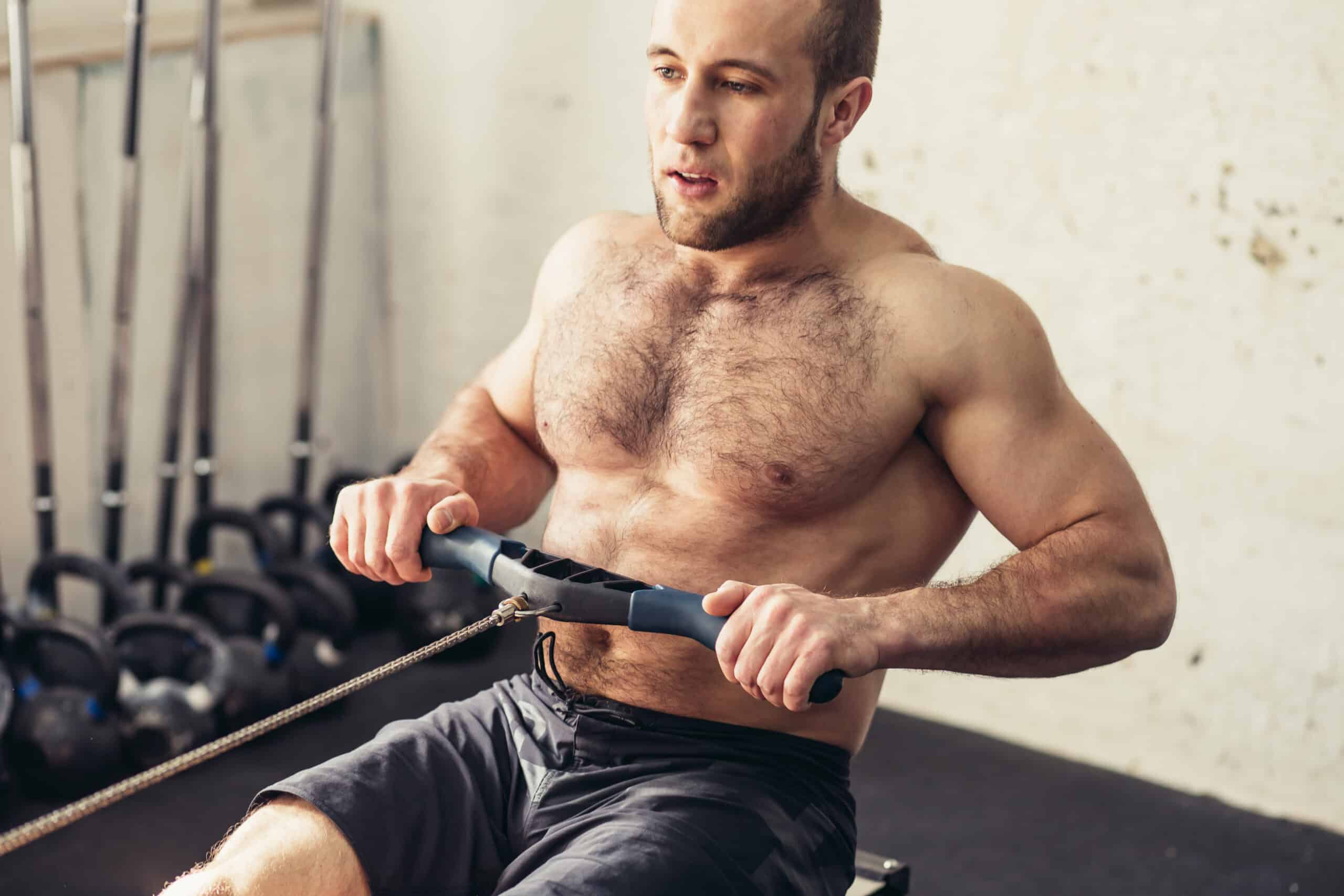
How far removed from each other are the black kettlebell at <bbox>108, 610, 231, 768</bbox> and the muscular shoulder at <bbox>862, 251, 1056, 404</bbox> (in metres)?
1.71

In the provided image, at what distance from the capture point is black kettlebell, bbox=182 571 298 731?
2.69 metres

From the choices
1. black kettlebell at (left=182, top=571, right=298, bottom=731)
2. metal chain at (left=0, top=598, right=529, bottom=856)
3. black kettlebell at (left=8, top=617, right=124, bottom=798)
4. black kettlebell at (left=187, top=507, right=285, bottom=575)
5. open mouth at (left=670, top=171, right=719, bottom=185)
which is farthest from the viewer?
black kettlebell at (left=187, top=507, right=285, bottom=575)

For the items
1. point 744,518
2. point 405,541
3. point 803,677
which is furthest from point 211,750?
point 744,518

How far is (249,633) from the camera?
2.92 metres

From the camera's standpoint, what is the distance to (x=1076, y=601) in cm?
138

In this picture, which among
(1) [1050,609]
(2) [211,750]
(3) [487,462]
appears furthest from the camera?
(3) [487,462]

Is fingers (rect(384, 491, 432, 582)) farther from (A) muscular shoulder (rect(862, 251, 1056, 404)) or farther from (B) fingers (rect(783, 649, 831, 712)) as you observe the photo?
(A) muscular shoulder (rect(862, 251, 1056, 404))

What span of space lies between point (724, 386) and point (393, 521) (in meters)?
0.40

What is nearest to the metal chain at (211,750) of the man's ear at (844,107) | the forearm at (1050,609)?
the forearm at (1050,609)

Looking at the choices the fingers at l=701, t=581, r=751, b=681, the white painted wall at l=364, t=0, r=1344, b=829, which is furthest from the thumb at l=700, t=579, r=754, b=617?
the white painted wall at l=364, t=0, r=1344, b=829

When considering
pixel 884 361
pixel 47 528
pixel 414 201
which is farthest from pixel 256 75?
pixel 884 361

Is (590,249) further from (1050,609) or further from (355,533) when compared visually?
(1050,609)

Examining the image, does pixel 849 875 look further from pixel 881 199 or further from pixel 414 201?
pixel 414 201

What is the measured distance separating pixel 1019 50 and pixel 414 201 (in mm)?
1686
